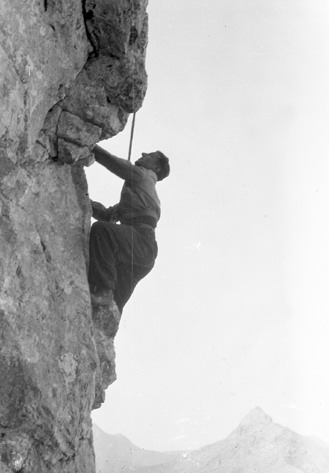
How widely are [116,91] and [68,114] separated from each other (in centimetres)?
95

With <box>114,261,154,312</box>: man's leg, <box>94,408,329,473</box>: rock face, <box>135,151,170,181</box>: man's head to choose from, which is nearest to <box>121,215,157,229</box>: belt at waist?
<box>114,261,154,312</box>: man's leg

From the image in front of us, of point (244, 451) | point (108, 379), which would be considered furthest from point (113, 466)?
point (108, 379)

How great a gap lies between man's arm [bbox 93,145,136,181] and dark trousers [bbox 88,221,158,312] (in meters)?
1.02

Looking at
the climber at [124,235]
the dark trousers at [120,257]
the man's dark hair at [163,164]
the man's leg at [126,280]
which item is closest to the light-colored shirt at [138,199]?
the climber at [124,235]

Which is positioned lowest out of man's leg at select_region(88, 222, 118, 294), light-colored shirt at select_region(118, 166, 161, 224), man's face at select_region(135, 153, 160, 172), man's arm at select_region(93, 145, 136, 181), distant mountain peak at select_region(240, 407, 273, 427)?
man's leg at select_region(88, 222, 118, 294)

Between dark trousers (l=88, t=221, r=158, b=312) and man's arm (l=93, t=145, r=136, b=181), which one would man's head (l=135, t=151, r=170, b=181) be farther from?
dark trousers (l=88, t=221, r=158, b=312)

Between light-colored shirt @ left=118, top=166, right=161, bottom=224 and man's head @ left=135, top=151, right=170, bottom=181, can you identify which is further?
man's head @ left=135, top=151, right=170, bottom=181

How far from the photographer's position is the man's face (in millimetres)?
9336

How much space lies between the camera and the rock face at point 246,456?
6220 centimetres

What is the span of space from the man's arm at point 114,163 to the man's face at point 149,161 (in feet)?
2.22

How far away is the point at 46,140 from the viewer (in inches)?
266

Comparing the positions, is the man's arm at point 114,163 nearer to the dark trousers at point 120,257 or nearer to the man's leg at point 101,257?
the dark trousers at point 120,257

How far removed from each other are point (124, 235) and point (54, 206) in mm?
1421

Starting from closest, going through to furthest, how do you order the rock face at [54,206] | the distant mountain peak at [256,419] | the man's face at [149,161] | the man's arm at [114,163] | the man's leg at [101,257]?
the rock face at [54,206] < the man's leg at [101,257] < the man's arm at [114,163] < the man's face at [149,161] < the distant mountain peak at [256,419]
